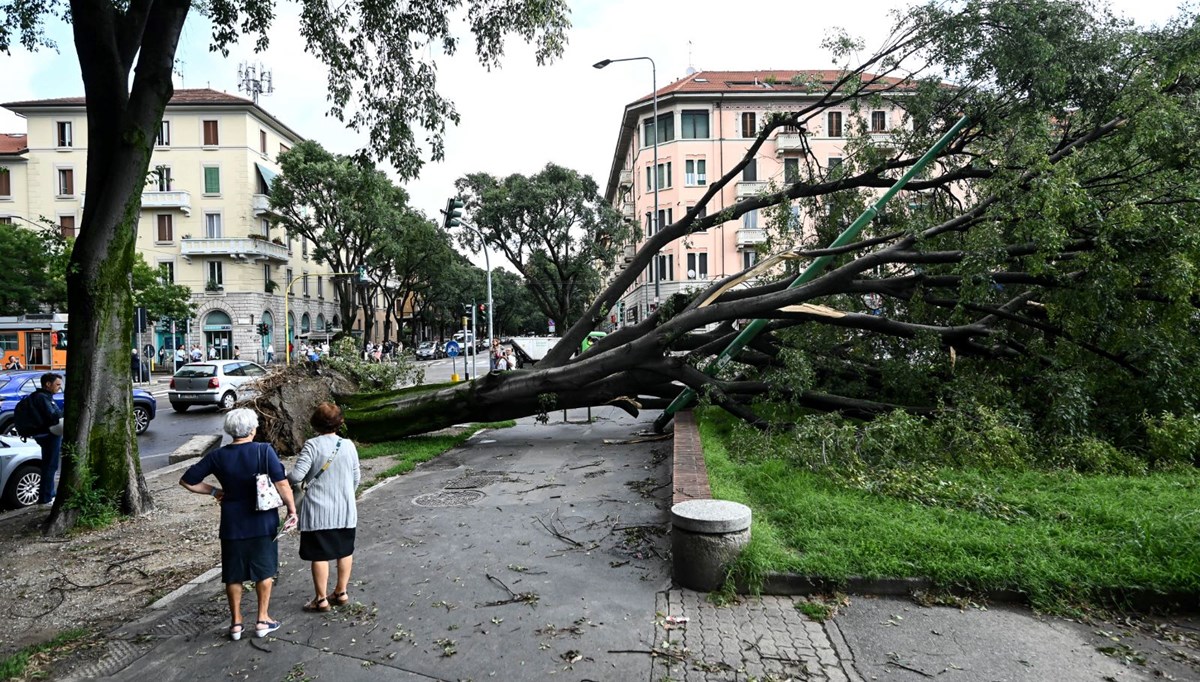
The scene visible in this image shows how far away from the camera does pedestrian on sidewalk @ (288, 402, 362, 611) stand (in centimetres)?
455

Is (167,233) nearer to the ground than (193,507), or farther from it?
farther from it

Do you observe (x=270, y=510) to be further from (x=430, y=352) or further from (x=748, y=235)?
(x=430, y=352)

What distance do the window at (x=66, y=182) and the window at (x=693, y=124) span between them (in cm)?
3879

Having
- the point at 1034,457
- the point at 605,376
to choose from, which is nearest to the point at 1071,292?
the point at 1034,457

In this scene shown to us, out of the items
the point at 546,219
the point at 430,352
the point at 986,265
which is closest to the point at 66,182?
the point at 430,352

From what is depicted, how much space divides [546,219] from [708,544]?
31.1 m

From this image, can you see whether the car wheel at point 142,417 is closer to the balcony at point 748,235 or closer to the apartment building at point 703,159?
the apartment building at point 703,159

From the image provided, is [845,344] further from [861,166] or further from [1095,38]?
[1095,38]

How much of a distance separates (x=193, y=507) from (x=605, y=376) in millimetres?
5868

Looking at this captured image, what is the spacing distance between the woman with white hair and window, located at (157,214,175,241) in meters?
49.5

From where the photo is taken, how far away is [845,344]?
11047 millimetres

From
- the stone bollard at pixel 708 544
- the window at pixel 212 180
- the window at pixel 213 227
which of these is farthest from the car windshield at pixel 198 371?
the window at pixel 212 180

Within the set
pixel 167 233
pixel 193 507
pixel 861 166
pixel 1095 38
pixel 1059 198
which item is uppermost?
pixel 167 233

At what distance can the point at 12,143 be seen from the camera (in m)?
46.7
